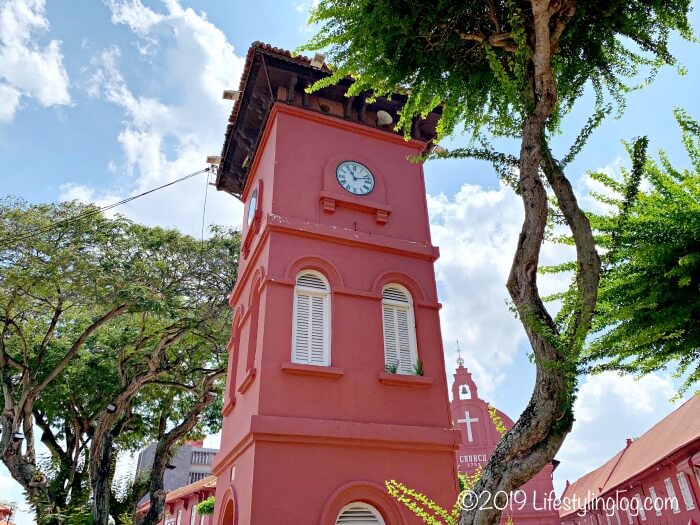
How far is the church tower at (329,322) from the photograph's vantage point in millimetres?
7855

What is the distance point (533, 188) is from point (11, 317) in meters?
14.1

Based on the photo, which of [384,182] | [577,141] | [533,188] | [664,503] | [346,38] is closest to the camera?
[533,188]

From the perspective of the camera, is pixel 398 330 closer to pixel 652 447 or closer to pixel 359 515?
pixel 359 515

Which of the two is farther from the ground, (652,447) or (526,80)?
(652,447)

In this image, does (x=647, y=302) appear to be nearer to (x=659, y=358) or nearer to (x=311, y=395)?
(x=659, y=358)

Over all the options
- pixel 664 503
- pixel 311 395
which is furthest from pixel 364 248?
pixel 664 503

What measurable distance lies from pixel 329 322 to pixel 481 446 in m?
19.2

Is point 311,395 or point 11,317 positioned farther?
point 11,317

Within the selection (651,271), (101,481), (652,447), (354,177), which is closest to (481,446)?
(652,447)

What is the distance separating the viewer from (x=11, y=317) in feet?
47.2

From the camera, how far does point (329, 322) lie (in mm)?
9180

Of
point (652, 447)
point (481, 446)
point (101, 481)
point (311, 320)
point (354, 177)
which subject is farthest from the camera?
point (481, 446)

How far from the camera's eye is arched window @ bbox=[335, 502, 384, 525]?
307 inches

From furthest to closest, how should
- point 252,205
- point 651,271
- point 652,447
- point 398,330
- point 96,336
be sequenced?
point 652,447 < point 96,336 < point 252,205 < point 398,330 < point 651,271
